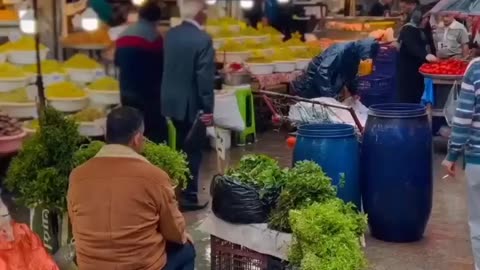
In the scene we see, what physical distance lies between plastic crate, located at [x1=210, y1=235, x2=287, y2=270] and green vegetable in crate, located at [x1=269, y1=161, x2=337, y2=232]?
8.1 inches

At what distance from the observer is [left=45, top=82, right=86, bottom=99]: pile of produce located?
310 inches

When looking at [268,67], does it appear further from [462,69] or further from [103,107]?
[103,107]

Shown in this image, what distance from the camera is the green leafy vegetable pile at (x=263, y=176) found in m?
4.99

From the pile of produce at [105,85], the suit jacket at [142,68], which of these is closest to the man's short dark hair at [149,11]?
the suit jacket at [142,68]

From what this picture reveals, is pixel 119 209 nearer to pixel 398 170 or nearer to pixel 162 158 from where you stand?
pixel 162 158

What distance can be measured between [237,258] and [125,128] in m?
1.34

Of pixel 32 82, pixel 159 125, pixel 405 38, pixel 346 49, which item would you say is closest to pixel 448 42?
pixel 405 38

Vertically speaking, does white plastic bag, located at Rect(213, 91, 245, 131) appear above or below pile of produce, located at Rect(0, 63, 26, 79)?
below

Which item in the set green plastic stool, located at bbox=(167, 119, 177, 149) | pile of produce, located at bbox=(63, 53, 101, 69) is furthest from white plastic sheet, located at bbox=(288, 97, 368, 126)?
pile of produce, located at bbox=(63, 53, 101, 69)

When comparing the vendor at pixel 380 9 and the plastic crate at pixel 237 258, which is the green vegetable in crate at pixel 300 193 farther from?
the vendor at pixel 380 9

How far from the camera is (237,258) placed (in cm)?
510

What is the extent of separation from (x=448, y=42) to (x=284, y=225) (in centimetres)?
666

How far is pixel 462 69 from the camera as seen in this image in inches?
392

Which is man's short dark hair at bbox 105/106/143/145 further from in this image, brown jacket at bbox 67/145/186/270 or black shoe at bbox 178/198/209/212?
black shoe at bbox 178/198/209/212
